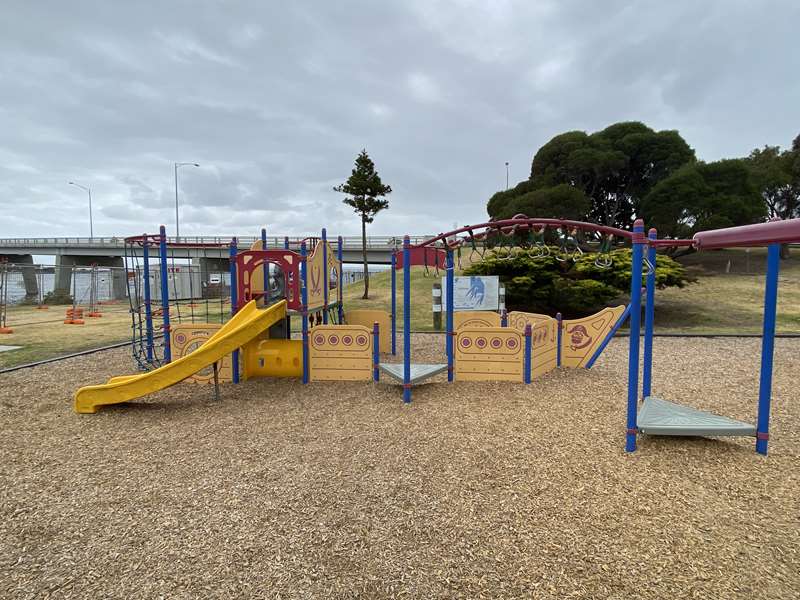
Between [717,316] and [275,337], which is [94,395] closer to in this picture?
[275,337]

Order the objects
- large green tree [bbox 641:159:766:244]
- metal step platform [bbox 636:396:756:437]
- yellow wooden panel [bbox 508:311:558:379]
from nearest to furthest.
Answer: metal step platform [bbox 636:396:756:437] → yellow wooden panel [bbox 508:311:558:379] → large green tree [bbox 641:159:766:244]

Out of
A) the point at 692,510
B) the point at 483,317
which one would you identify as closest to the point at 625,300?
the point at 483,317

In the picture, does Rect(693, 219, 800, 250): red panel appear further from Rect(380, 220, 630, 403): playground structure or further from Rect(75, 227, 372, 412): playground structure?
Rect(75, 227, 372, 412): playground structure

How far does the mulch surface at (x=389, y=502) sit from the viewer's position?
2646 millimetres

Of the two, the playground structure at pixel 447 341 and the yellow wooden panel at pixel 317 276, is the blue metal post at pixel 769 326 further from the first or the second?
the yellow wooden panel at pixel 317 276

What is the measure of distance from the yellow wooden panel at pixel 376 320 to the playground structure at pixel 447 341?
99cm

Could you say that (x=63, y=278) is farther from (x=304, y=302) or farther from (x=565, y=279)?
(x=565, y=279)

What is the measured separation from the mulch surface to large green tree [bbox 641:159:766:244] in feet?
74.4

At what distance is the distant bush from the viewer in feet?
44.5

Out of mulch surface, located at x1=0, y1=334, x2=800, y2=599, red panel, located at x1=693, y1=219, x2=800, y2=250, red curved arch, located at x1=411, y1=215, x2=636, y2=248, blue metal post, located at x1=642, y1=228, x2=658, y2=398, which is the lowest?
mulch surface, located at x1=0, y1=334, x2=800, y2=599

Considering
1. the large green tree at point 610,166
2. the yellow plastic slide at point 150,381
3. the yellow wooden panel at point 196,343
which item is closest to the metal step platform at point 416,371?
the yellow plastic slide at point 150,381

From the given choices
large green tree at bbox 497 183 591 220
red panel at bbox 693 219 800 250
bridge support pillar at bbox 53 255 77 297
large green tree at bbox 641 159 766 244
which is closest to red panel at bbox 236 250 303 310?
red panel at bbox 693 219 800 250

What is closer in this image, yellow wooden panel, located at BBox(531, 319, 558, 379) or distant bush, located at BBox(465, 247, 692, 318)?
yellow wooden panel, located at BBox(531, 319, 558, 379)

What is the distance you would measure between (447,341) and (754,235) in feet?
14.0
